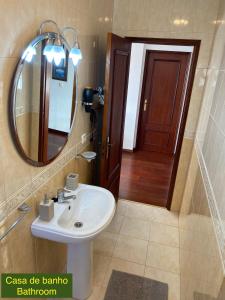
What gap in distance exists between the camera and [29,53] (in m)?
1.14

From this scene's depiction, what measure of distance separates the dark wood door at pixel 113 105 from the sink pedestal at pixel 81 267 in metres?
0.78

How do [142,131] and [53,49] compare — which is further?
[142,131]

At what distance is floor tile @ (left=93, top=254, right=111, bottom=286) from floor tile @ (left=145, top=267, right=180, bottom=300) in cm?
38

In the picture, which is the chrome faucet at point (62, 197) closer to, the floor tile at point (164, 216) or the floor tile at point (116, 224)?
the floor tile at point (116, 224)

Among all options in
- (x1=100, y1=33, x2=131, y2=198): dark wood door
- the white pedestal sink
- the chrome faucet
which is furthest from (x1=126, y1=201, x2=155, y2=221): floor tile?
the chrome faucet

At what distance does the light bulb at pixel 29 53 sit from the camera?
1120mm

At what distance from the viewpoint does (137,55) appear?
14.2ft

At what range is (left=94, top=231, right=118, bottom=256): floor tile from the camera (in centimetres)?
230

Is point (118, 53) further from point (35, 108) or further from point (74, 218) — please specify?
point (74, 218)

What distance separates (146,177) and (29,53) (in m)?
3.08

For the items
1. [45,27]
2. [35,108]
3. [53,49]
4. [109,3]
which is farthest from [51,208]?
[109,3]

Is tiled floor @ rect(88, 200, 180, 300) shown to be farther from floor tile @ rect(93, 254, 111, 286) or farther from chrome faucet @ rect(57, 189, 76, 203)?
chrome faucet @ rect(57, 189, 76, 203)

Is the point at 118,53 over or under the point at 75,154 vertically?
over

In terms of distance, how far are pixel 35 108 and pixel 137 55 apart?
353 cm
